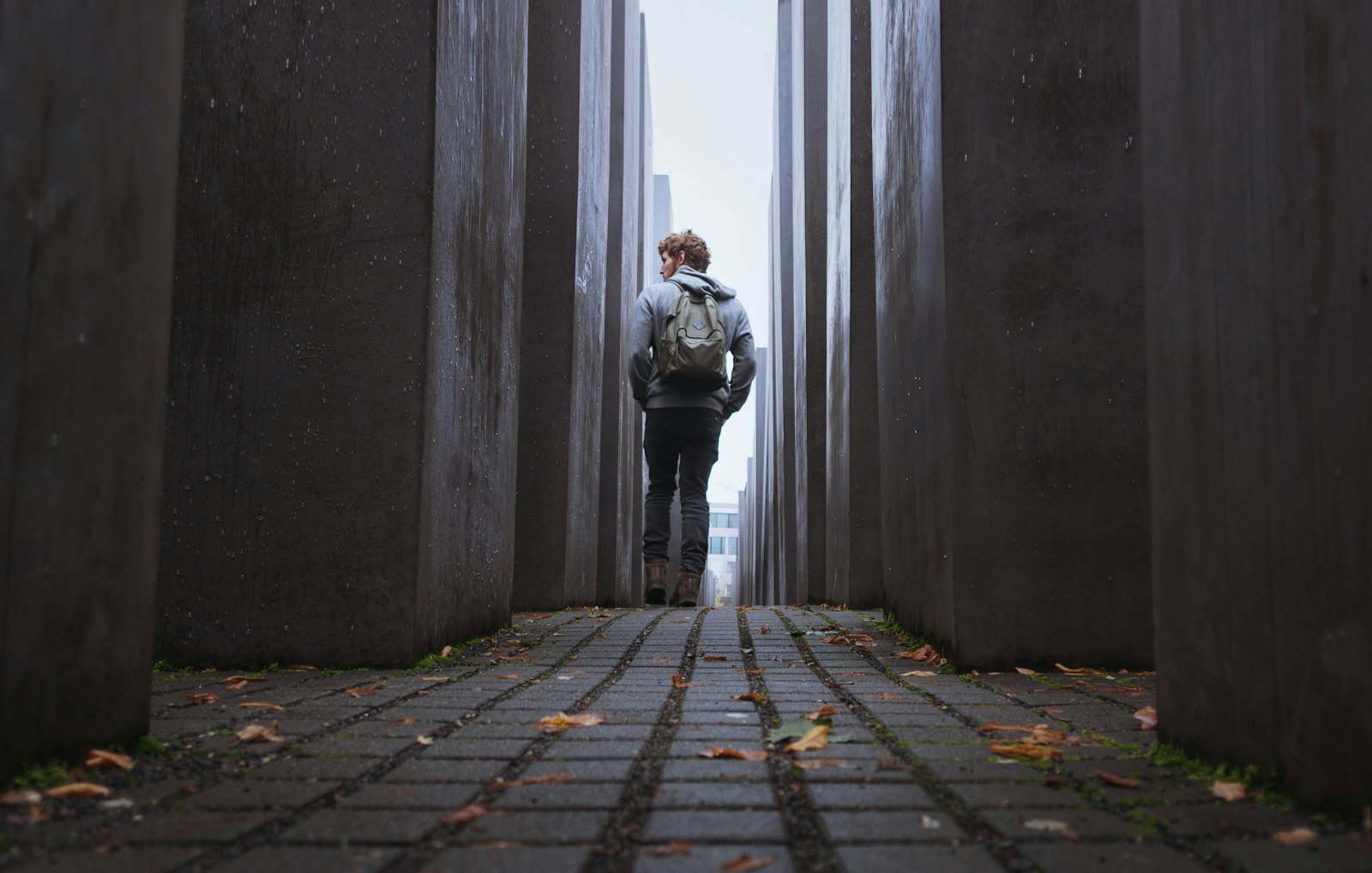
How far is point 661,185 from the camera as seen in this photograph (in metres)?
27.4

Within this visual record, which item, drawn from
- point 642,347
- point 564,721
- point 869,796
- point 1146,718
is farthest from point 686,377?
point 869,796

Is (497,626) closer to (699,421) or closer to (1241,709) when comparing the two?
(699,421)

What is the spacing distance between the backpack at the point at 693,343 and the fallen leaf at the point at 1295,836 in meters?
5.68

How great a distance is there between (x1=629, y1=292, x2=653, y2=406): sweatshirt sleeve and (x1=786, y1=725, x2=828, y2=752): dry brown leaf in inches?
197

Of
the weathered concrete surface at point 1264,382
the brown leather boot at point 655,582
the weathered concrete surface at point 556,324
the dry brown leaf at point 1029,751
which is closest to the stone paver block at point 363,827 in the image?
the dry brown leaf at point 1029,751

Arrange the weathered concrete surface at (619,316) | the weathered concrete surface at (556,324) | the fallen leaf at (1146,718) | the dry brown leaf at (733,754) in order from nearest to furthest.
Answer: the dry brown leaf at (733,754)
the fallen leaf at (1146,718)
the weathered concrete surface at (556,324)
the weathered concrete surface at (619,316)

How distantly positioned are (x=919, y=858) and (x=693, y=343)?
5.75 meters

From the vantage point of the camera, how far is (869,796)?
2139 mm

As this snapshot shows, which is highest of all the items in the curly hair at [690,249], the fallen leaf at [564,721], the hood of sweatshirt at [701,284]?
the curly hair at [690,249]

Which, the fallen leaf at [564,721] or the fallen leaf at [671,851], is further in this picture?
the fallen leaf at [564,721]

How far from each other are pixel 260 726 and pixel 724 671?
189 cm

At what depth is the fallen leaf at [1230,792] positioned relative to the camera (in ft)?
6.88

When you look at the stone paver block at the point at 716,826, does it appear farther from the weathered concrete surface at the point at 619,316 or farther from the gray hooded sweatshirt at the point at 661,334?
the weathered concrete surface at the point at 619,316

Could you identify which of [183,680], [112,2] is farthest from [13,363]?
[183,680]
